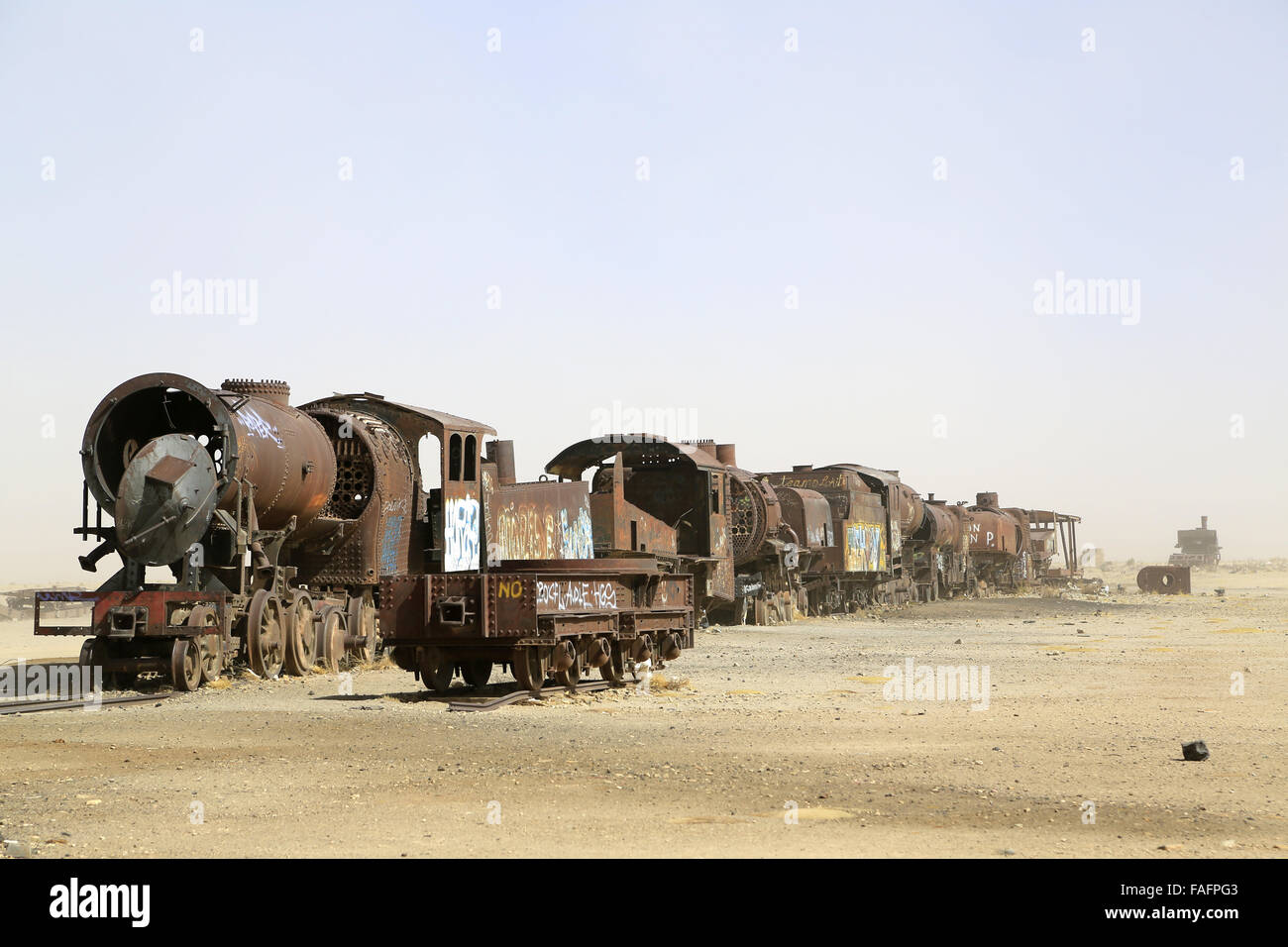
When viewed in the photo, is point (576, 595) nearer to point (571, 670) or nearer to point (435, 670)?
point (571, 670)

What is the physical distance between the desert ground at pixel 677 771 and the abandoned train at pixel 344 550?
716 millimetres

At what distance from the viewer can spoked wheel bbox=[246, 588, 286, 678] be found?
18656 mm

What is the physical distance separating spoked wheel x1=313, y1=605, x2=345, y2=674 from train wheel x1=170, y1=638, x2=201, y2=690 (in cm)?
244

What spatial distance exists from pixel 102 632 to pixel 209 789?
803 cm

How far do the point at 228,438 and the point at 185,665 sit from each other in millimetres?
2931

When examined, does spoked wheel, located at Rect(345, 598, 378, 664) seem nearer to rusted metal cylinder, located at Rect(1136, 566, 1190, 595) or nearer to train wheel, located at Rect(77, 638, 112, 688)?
train wheel, located at Rect(77, 638, 112, 688)

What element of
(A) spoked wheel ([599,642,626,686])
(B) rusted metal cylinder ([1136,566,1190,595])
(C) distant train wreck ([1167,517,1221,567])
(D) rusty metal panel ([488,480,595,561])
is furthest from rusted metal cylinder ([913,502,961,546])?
(C) distant train wreck ([1167,517,1221,567])

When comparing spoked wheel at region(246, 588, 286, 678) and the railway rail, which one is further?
spoked wheel at region(246, 588, 286, 678)

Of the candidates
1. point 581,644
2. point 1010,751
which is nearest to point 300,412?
point 581,644

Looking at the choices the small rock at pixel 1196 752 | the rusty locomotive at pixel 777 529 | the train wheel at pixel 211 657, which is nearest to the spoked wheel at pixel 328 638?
the train wheel at pixel 211 657

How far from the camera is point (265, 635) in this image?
18.9 meters

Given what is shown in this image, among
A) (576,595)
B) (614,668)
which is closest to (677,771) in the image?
(576,595)

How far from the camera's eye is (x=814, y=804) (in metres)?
9.29
